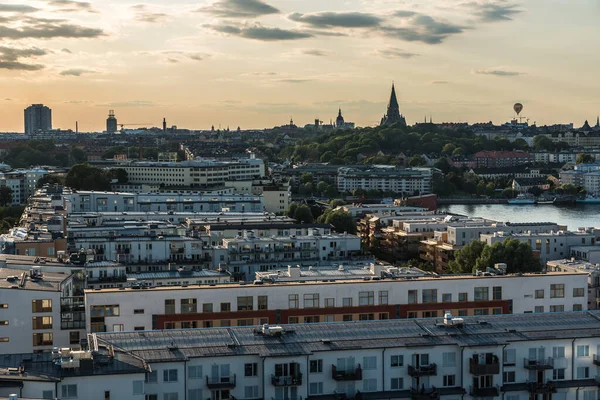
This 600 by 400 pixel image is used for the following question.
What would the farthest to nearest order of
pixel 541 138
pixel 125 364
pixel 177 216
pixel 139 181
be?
pixel 541 138 → pixel 139 181 → pixel 177 216 → pixel 125 364

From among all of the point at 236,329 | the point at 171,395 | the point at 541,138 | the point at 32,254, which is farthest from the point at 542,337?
the point at 541,138

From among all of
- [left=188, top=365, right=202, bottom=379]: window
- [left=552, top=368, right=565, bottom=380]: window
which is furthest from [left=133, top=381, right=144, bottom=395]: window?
[left=552, top=368, right=565, bottom=380]: window

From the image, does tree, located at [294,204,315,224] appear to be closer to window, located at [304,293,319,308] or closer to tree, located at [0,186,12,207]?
tree, located at [0,186,12,207]

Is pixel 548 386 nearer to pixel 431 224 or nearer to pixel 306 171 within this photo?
pixel 431 224

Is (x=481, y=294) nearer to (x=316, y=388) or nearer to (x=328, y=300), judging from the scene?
(x=328, y=300)

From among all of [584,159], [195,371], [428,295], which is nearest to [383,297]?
[428,295]

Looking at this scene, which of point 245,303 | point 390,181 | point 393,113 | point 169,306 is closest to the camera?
point 169,306

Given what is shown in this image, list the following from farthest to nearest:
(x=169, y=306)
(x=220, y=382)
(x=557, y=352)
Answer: (x=169, y=306)
(x=557, y=352)
(x=220, y=382)
